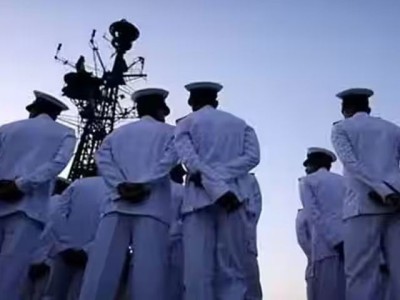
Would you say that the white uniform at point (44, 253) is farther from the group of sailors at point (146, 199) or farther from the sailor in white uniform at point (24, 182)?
the sailor in white uniform at point (24, 182)

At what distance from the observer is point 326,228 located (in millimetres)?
7328

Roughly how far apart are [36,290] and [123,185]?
2133 millimetres

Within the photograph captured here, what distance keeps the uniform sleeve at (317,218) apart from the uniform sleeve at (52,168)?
2.64 m

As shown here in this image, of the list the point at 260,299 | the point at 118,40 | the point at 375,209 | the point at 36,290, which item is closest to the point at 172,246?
the point at 260,299

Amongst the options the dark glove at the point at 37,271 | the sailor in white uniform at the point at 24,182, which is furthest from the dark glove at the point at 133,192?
the dark glove at the point at 37,271

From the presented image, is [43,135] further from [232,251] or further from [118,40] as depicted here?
[118,40]

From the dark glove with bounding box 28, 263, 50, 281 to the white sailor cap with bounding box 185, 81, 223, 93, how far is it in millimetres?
2148

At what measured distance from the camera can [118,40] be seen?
766 inches

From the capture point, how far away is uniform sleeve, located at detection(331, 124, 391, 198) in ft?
18.9

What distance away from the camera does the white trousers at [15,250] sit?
578 centimetres

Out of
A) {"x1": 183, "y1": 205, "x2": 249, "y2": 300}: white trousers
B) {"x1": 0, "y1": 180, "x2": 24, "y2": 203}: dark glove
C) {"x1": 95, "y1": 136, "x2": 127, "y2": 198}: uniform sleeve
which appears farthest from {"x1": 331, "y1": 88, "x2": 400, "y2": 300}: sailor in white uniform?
{"x1": 0, "y1": 180, "x2": 24, "y2": 203}: dark glove

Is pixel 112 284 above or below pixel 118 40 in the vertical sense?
below

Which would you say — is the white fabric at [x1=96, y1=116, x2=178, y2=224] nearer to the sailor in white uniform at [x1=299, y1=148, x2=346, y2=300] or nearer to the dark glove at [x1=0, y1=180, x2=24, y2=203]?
the dark glove at [x1=0, y1=180, x2=24, y2=203]

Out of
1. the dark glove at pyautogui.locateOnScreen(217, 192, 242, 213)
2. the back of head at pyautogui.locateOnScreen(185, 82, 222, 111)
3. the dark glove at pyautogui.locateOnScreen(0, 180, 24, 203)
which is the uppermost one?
the back of head at pyautogui.locateOnScreen(185, 82, 222, 111)
